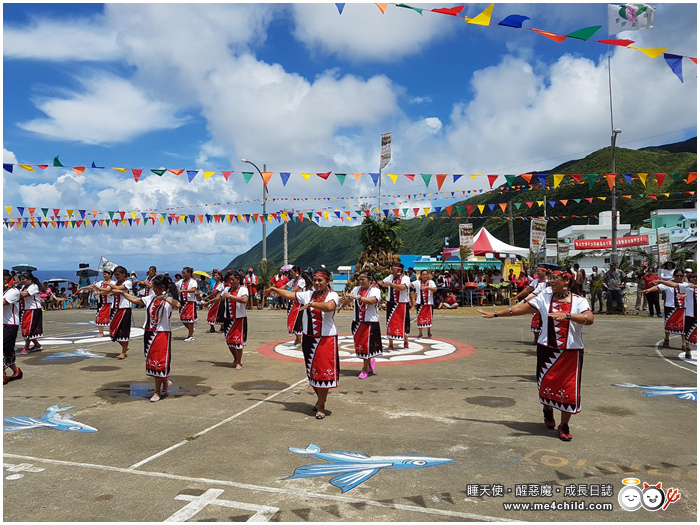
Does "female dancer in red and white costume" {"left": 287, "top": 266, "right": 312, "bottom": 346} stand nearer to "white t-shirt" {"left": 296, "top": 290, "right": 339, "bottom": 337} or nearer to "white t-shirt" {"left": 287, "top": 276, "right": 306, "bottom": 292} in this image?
"white t-shirt" {"left": 287, "top": 276, "right": 306, "bottom": 292}

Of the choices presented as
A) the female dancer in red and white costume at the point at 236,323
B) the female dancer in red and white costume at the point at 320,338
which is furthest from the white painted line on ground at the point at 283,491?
the female dancer in red and white costume at the point at 236,323

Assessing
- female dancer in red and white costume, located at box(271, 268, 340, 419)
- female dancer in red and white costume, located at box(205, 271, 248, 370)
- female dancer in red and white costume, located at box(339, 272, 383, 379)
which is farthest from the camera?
female dancer in red and white costume, located at box(205, 271, 248, 370)

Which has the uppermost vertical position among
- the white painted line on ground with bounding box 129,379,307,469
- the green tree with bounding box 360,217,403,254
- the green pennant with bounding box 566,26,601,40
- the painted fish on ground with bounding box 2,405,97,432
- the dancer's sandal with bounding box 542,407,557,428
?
the green pennant with bounding box 566,26,601,40

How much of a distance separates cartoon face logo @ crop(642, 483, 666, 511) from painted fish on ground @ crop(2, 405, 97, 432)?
18.0 feet

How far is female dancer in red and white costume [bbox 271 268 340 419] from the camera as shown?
640 cm

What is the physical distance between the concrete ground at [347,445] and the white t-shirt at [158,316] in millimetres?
1014

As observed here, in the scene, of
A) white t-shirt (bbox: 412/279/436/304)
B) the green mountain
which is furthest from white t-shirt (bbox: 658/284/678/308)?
the green mountain

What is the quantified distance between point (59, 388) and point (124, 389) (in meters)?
1.04

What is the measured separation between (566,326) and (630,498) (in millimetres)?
1883

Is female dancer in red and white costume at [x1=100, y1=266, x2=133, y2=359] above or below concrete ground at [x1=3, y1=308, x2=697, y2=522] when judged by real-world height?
above

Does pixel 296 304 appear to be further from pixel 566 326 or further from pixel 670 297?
pixel 670 297

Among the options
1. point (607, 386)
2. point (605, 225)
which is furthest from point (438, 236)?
point (607, 386)

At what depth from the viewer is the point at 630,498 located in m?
4.02

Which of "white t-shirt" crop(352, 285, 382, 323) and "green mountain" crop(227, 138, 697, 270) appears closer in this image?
"white t-shirt" crop(352, 285, 382, 323)
